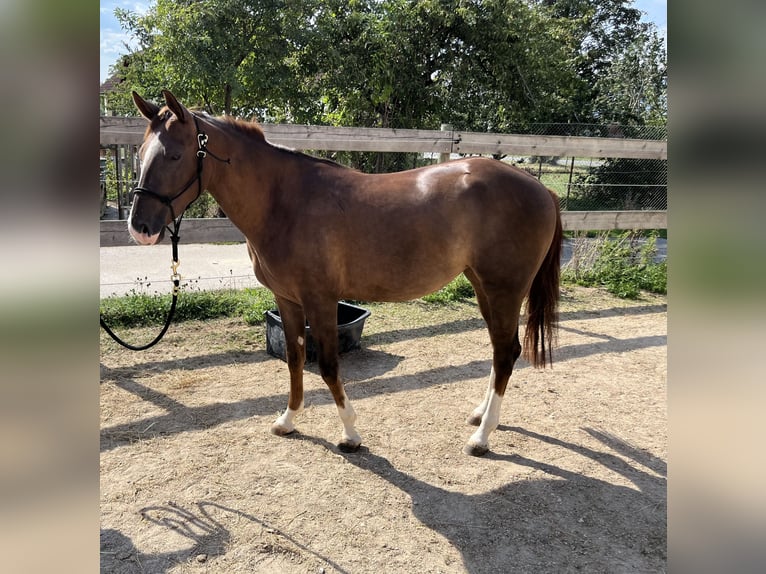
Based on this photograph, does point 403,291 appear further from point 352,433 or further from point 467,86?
point 467,86

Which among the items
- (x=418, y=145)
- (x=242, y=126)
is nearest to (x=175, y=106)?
(x=242, y=126)

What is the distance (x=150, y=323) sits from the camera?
456 cm

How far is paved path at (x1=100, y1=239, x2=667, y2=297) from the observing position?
572cm

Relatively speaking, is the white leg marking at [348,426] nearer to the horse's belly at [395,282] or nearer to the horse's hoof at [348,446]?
the horse's hoof at [348,446]

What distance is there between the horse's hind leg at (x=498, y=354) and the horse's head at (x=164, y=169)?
5.70 feet

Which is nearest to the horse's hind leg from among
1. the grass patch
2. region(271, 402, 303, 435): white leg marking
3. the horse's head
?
region(271, 402, 303, 435): white leg marking

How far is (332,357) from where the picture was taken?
2.83 m

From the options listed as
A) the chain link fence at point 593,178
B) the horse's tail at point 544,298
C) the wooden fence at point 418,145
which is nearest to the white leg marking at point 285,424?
the horse's tail at point 544,298

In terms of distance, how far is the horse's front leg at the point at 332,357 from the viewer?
2.77m

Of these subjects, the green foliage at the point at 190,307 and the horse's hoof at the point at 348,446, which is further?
the green foliage at the point at 190,307

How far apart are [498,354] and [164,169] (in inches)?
80.6

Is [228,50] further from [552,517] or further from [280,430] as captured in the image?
[552,517]
